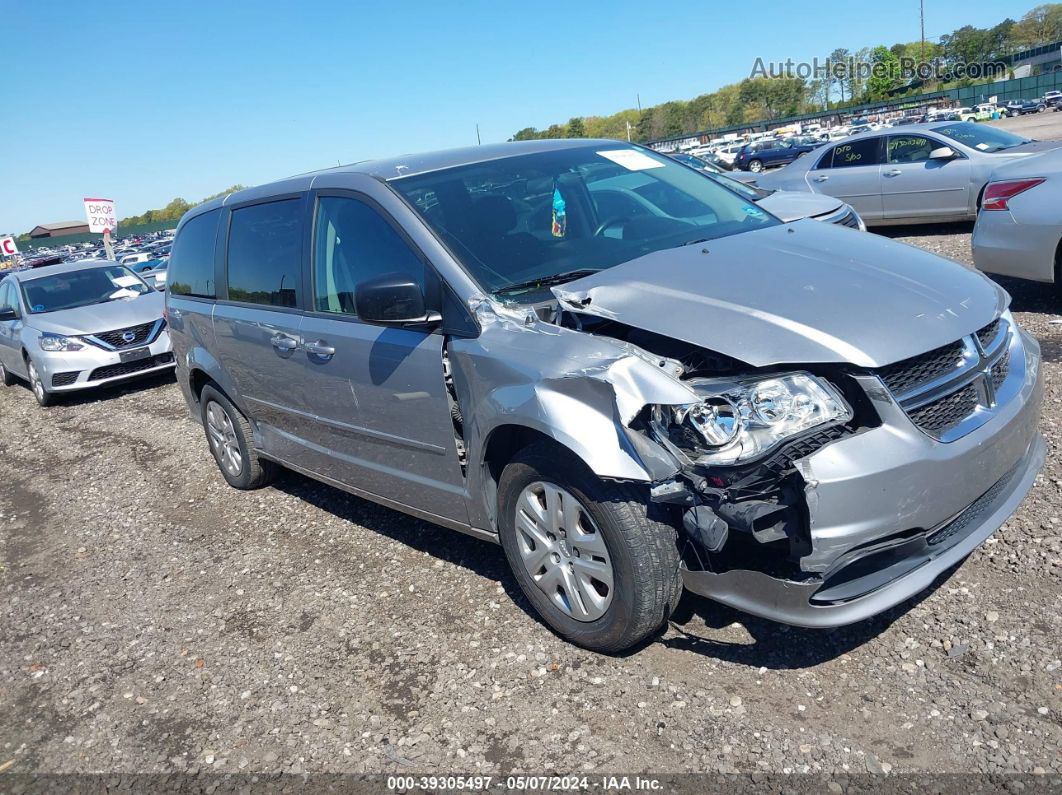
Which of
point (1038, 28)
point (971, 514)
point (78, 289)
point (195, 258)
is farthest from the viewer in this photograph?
point (1038, 28)

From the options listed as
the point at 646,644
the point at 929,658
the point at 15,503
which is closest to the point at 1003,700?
the point at 929,658

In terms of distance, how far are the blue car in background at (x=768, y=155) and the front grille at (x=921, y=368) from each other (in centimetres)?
3767

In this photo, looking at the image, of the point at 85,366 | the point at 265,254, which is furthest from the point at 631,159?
the point at 85,366

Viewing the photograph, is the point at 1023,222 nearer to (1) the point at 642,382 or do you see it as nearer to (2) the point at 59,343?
(1) the point at 642,382

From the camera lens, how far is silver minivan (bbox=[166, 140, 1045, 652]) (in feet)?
8.70

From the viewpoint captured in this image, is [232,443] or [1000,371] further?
[232,443]

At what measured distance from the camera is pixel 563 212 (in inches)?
154

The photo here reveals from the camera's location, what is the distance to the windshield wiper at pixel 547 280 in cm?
340

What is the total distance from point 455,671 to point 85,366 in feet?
27.9

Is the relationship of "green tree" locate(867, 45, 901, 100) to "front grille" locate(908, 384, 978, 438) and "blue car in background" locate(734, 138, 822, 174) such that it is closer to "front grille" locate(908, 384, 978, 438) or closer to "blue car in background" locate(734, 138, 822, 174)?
"blue car in background" locate(734, 138, 822, 174)

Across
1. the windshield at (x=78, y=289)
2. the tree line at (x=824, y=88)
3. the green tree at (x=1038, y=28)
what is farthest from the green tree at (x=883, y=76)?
the windshield at (x=78, y=289)

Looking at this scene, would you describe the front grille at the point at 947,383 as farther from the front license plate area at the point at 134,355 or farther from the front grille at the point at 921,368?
the front license plate area at the point at 134,355

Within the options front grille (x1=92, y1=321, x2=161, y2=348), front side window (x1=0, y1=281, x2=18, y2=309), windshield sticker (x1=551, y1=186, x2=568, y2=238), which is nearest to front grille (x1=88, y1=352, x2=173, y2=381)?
front grille (x1=92, y1=321, x2=161, y2=348)

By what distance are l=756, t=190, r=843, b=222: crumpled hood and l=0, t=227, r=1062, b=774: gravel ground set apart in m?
2.18
